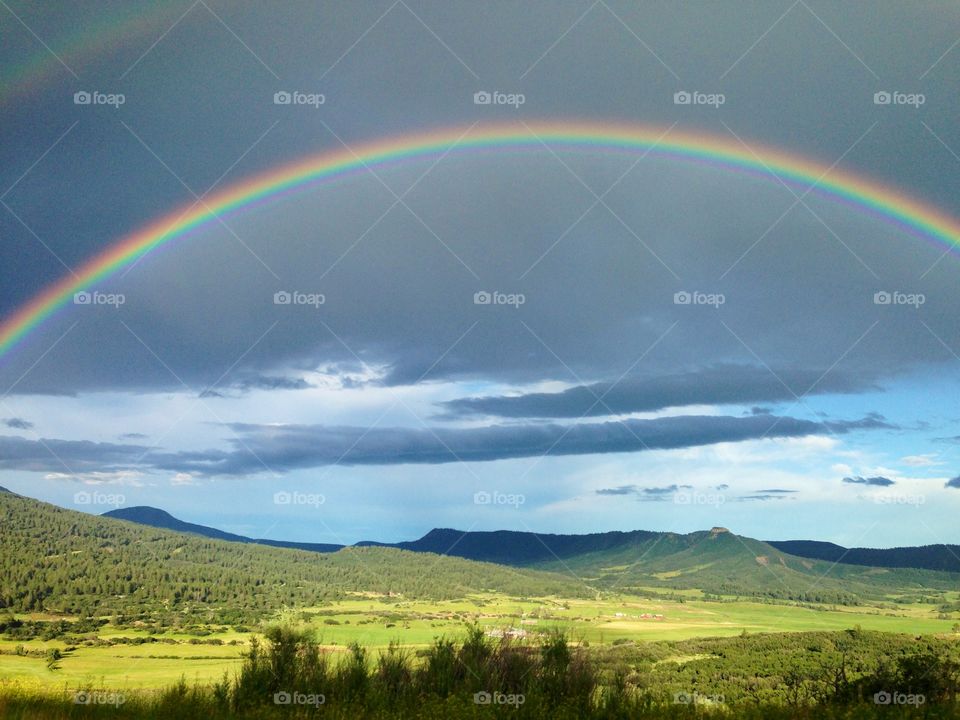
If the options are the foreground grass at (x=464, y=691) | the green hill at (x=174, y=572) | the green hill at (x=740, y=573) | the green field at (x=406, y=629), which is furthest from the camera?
the green hill at (x=740, y=573)

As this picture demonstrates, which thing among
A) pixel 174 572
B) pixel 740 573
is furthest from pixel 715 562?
pixel 174 572

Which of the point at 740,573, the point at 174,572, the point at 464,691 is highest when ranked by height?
the point at 464,691

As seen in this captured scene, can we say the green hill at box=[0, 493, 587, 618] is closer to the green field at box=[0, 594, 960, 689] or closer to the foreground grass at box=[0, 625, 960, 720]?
the green field at box=[0, 594, 960, 689]

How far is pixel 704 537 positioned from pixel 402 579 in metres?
69.3

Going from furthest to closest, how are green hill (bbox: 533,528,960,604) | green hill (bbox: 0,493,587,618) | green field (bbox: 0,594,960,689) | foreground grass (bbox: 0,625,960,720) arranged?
green hill (bbox: 533,528,960,604)
green hill (bbox: 0,493,587,618)
green field (bbox: 0,594,960,689)
foreground grass (bbox: 0,625,960,720)

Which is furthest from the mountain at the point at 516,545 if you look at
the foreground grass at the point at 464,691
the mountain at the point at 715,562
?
the foreground grass at the point at 464,691

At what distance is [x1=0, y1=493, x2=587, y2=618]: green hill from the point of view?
6119 centimetres

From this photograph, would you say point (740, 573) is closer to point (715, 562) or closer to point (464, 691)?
point (715, 562)

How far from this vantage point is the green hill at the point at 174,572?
61.2 meters

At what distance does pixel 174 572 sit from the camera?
67438mm

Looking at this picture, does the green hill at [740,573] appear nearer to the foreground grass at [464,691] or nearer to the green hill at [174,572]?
the green hill at [174,572]

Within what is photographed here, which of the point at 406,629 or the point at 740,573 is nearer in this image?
the point at 406,629

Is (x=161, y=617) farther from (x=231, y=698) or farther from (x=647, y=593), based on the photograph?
(x=647, y=593)

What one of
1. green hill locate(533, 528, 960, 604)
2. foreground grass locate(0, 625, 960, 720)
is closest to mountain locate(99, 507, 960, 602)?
green hill locate(533, 528, 960, 604)
